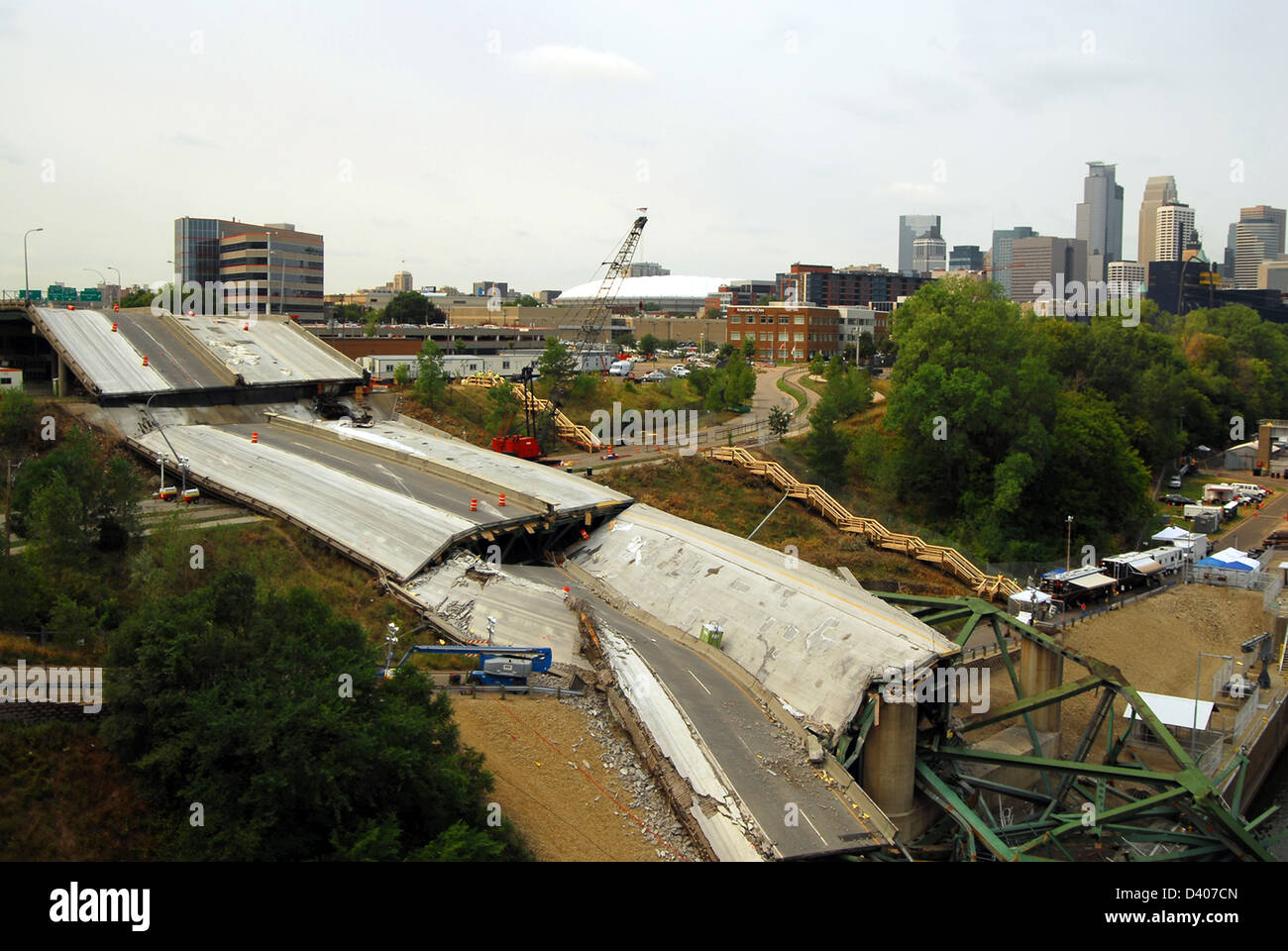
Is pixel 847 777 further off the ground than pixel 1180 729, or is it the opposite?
pixel 847 777

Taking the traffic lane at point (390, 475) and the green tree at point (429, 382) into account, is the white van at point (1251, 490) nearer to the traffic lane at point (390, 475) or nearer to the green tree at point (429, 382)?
the green tree at point (429, 382)

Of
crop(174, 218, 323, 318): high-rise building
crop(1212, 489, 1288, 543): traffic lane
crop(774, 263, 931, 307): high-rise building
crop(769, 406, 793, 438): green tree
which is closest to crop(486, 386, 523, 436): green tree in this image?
crop(769, 406, 793, 438): green tree

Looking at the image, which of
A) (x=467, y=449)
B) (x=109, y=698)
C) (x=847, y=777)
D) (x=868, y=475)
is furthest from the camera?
(x=868, y=475)

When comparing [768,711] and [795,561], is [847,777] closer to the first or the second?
[768,711]

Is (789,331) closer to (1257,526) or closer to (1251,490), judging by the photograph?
(1251,490)

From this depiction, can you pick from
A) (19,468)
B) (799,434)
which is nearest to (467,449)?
(19,468)

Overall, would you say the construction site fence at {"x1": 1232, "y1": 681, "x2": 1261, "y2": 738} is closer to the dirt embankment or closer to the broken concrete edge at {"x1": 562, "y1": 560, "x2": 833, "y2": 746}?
the broken concrete edge at {"x1": 562, "y1": 560, "x2": 833, "y2": 746}
